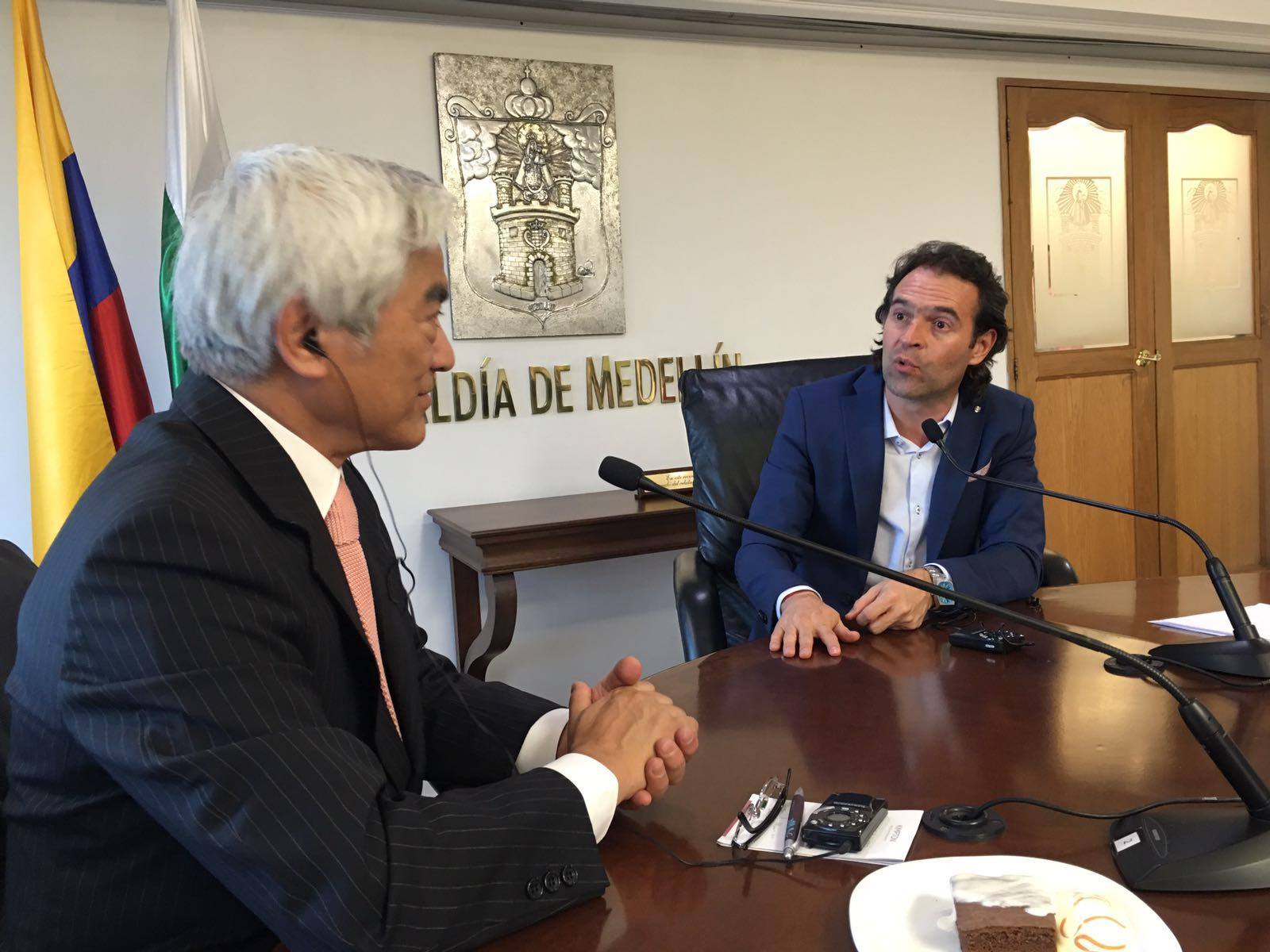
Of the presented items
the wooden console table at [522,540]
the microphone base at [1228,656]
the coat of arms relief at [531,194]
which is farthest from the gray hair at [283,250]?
the coat of arms relief at [531,194]

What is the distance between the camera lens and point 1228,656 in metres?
1.41

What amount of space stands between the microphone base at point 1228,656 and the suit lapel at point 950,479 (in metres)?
0.71

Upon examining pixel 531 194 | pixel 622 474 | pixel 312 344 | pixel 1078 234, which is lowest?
pixel 622 474

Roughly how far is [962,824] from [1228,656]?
0.65 metres

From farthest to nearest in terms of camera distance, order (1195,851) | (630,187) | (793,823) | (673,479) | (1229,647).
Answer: (630,187)
(673,479)
(1229,647)
(793,823)
(1195,851)

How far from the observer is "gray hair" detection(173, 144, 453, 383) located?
1026mm

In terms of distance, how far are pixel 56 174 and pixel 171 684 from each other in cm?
233

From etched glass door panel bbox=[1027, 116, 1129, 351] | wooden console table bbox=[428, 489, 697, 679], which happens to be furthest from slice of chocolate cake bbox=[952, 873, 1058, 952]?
etched glass door panel bbox=[1027, 116, 1129, 351]

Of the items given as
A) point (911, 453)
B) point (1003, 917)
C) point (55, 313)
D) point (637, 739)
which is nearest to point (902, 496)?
point (911, 453)

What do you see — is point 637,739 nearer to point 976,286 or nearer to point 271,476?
point 271,476

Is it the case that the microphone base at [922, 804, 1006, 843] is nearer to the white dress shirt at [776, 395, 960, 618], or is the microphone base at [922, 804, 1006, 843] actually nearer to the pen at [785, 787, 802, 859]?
the pen at [785, 787, 802, 859]

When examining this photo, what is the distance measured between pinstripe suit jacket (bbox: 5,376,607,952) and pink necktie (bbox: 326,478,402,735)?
0.32 ft

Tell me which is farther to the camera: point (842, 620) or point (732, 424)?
point (732, 424)

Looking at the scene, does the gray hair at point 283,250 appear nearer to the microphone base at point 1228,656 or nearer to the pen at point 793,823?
the pen at point 793,823
